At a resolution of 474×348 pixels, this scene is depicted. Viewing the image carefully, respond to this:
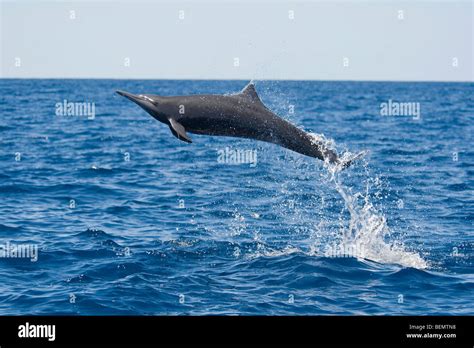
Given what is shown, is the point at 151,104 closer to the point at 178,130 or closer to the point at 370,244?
the point at 178,130

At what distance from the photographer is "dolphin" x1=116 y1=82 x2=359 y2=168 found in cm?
1342

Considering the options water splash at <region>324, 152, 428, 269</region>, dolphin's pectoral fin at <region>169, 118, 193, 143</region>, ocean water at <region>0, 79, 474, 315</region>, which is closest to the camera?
ocean water at <region>0, 79, 474, 315</region>

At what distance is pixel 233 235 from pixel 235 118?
13.0 ft

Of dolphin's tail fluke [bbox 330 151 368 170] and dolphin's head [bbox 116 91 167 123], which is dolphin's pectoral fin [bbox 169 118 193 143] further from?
dolphin's tail fluke [bbox 330 151 368 170]

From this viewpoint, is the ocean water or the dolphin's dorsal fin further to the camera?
the dolphin's dorsal fin

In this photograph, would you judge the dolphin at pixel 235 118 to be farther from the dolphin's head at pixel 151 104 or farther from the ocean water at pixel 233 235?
the ocean water at pixel 233 235

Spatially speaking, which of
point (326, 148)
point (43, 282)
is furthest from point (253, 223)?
point (43, 282)

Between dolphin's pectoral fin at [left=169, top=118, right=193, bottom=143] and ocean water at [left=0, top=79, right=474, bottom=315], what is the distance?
185 cm

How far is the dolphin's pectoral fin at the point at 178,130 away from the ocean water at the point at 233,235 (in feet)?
6.08

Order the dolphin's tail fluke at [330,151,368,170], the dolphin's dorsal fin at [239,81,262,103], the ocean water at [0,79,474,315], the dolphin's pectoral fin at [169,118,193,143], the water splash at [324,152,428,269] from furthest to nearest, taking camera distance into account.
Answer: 1. the water splash at [324,152,428,269]
2. the dolphin's dorsal fin at [239,81,262,103]
3. the dolphin's tail fluke at [330,151,368,170]
4. the dolphin's pectoral fin at [169,118,193,143]
5. the ocean water at [0,79,474,315]

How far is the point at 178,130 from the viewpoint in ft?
42.0

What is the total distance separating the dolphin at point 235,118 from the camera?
13.4m

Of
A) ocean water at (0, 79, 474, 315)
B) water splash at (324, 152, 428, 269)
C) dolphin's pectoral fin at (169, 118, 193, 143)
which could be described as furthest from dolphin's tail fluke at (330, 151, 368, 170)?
dolphin's pectoral fin at (169, 118, 193, 143)

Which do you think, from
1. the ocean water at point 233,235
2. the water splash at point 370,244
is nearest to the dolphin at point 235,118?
the ocean water at point 233,235
